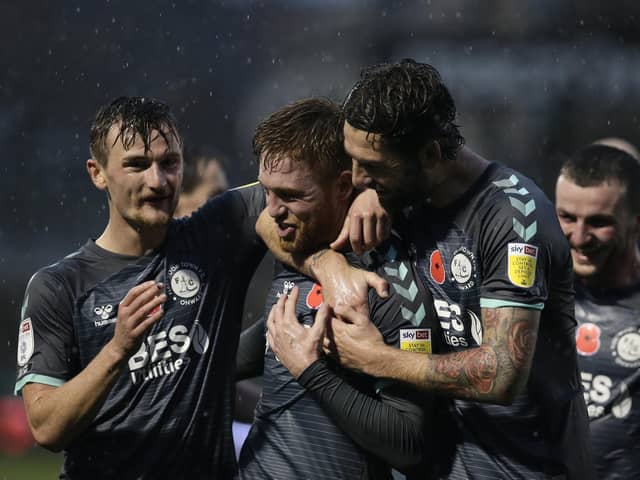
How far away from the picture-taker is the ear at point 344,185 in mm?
3617

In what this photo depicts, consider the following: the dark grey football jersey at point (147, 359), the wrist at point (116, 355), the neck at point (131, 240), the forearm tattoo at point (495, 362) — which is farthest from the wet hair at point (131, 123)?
the forearm tattoo at point (495, 362)

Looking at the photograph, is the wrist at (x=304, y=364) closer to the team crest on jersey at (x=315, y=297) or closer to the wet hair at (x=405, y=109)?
the team crest on jersey at (x=315, y=297)

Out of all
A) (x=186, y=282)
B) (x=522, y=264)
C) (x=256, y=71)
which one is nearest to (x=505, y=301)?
(x=522, y=264)

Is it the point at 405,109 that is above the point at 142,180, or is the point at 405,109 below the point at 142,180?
above

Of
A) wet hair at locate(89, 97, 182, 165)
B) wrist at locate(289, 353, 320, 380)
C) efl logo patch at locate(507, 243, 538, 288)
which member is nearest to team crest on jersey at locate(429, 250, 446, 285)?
efl logo patch at locate(507, 243, 538, 288)

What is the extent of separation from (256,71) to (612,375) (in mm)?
8575

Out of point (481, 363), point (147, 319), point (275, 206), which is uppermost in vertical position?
point (275, 206)

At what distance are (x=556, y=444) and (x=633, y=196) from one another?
1728 mm

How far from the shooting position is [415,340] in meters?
3.35

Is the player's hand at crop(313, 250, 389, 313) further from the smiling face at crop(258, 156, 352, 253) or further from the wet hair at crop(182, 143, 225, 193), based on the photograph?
the wet hair at crop(182, 143, 225, 193)

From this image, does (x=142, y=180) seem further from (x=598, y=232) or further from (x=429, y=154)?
(x=598, y=232)

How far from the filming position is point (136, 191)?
388cm

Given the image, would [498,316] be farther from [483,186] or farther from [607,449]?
[607,449]

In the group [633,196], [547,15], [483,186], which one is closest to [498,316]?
[483,186]
